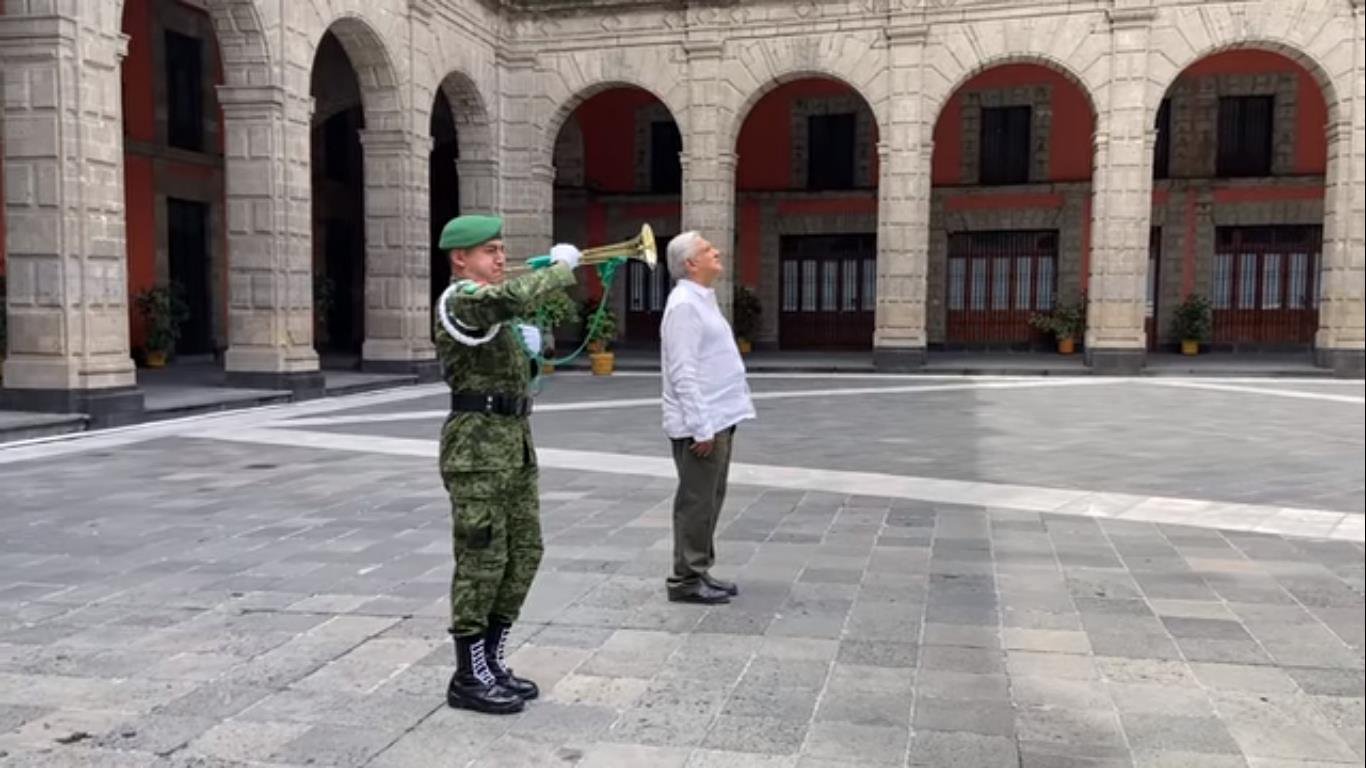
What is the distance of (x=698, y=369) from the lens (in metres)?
4.77

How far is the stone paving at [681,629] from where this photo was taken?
333 cm

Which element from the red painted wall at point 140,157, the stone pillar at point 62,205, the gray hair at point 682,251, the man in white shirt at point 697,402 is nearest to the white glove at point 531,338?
the man in white shirt at point 697,402

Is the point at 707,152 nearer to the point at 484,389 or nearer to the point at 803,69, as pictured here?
the point at 803,69

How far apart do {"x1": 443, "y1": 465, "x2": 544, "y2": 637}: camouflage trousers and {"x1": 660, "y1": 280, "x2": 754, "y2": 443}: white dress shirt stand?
117 cm

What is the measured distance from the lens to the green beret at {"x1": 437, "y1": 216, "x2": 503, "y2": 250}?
3.54 m

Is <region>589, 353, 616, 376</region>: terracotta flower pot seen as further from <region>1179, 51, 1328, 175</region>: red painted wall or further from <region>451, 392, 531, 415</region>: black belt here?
<region>451, 392, 531, 415</region>: black belt

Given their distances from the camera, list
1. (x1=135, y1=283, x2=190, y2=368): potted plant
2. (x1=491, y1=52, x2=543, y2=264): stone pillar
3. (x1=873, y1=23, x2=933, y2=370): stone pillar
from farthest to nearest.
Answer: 1. (x1=491, y1=52, x2=543, y2=264): stone pillar
2. (x1=873, y1=23, x2=933, y2=370): stone pillar
3. (x1=135, y1=283, x2=190, y2=368): potted plant

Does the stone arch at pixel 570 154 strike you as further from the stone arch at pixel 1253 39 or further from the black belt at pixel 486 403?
the black belt at pixel 486 403

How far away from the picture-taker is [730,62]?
766 inches

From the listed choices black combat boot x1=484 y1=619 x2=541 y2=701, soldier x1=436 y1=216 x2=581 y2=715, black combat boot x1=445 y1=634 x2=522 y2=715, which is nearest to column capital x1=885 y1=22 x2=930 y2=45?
soldier x1=436 y1=216 x2=581 y2=715

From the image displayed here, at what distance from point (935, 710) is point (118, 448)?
838cm

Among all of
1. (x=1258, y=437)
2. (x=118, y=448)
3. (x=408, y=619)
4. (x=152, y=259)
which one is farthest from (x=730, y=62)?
(x=408, y=619)

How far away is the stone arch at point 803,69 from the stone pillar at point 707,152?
0.19m

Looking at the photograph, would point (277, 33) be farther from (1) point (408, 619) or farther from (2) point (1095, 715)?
(2) point (1095, 715)
